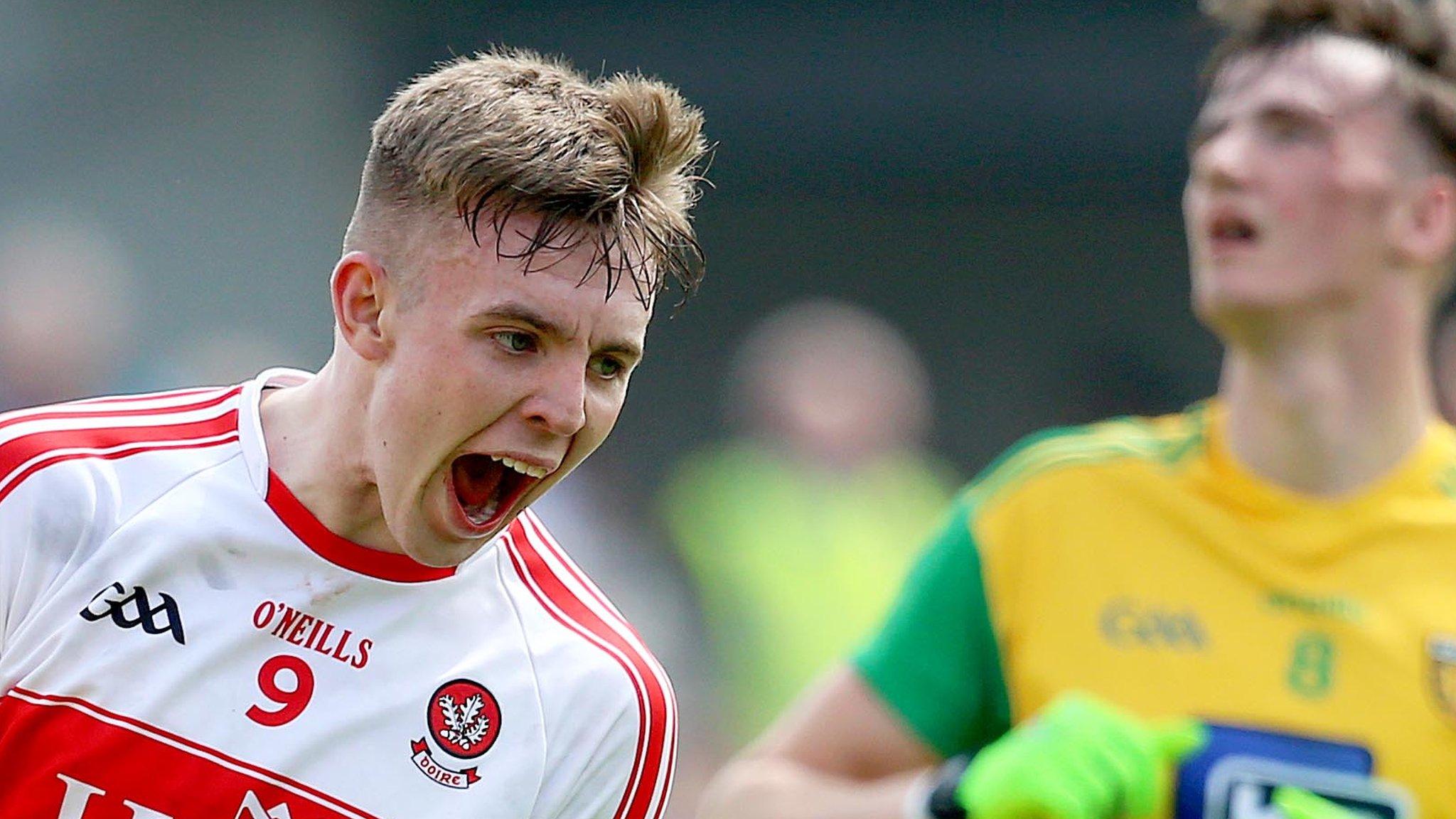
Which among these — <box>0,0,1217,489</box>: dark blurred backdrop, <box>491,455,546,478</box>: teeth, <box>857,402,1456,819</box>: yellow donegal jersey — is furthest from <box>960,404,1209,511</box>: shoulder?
<box>0,0,1217,489</box>: dark blurred backdrop

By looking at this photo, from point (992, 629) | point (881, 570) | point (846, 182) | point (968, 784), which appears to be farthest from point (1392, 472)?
point (846, 182)

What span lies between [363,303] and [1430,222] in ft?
5.23

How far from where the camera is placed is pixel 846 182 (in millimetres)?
11312

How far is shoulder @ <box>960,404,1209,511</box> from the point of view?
10.2ft

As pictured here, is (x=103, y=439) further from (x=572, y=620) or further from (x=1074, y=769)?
(x=1074, y=769)

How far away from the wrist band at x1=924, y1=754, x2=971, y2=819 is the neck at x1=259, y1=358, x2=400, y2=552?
32.9 inches

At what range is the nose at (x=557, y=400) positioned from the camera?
2.77m

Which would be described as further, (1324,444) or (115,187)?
(115,187)

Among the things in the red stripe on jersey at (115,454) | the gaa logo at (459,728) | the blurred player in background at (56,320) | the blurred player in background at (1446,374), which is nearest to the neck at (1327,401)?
the gaa logo at (459,728)

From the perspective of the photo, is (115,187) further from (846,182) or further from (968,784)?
(968,784)

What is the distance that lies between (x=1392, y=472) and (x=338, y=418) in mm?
1549

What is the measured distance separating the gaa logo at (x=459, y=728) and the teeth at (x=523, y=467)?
13.3 inches

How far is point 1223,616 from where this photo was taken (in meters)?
2.99

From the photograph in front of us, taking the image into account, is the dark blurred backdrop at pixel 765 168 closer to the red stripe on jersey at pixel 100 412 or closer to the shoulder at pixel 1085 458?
the red stripe on jersey at pixel 100 412
